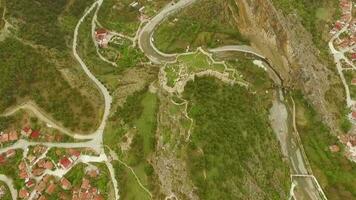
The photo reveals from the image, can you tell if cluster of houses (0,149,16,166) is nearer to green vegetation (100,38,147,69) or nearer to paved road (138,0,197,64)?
green vegetation (100,38,147,69)

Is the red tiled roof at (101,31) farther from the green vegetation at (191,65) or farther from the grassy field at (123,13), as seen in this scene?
the green vegetation at (191,65)

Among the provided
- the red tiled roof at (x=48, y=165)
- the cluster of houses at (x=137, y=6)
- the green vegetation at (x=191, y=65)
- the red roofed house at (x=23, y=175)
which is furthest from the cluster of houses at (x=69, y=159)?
the cluster of houses at (x=137, y=6)

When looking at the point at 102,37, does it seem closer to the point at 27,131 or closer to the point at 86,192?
the point at 27,131

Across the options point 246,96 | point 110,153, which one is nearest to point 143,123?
point 110,153

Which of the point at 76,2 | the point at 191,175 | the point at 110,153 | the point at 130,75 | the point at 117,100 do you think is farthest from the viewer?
the point at 76,2

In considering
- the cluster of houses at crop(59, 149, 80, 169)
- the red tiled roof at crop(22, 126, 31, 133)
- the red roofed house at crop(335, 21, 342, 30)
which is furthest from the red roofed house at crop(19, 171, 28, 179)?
the red roofed house at crop(335, 21, 342, 30)

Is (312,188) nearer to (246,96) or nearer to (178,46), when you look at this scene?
(246,96)

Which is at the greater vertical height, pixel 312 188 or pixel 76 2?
pixel 76 2
